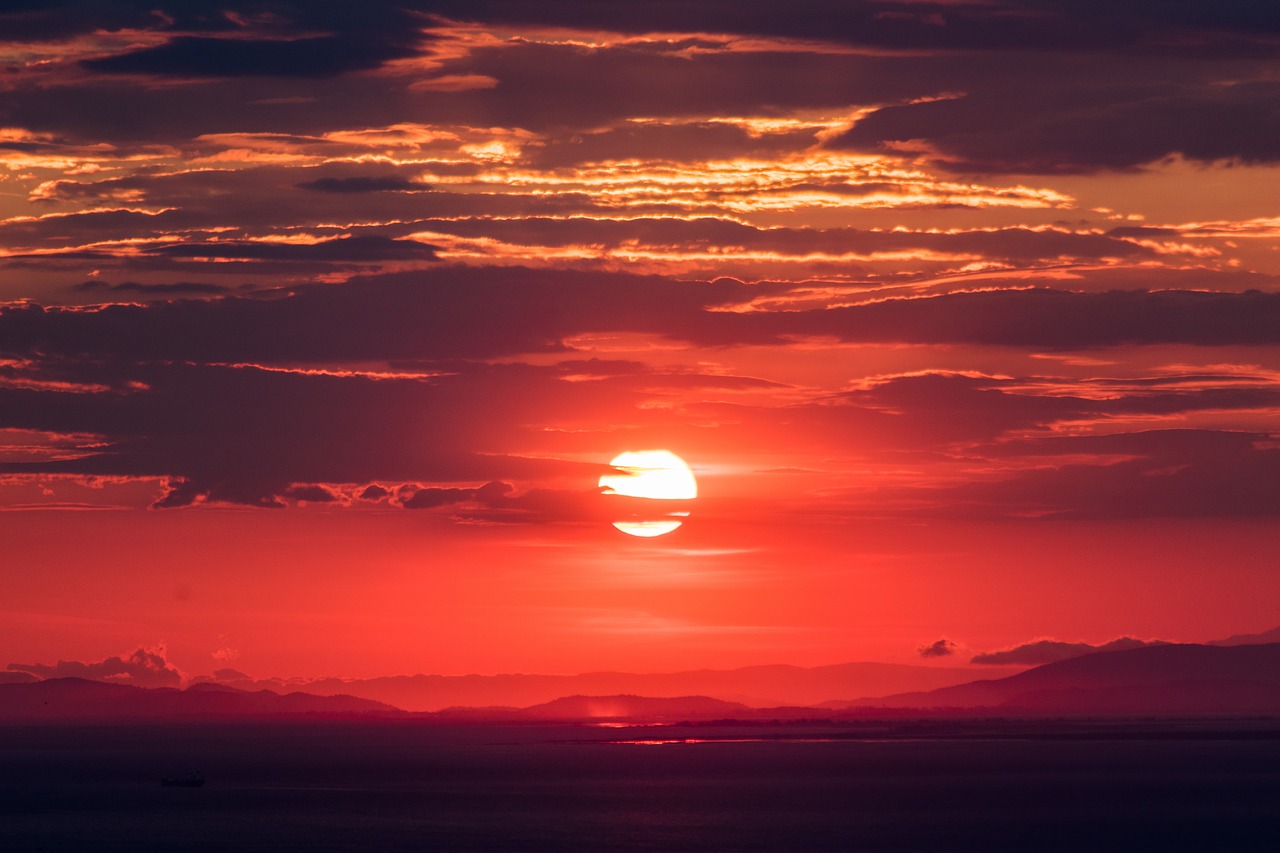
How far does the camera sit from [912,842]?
137 meters

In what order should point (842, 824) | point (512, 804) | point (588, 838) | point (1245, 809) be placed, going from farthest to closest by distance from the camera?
point (512, 804) → point (1245, 809) → point (842, 824) → point (588, 838)

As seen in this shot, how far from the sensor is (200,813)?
174m

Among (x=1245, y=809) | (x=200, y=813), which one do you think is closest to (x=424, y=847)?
(x=200, y=813)

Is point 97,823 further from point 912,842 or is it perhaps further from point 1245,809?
point 1245,809

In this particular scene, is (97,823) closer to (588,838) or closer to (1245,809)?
(588,838)

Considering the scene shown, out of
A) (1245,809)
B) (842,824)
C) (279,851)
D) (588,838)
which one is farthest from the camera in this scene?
(1245,809)

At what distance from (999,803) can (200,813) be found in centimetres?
8053

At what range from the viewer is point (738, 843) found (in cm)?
13512

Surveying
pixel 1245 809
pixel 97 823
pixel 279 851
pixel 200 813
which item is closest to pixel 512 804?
pixel 200 813

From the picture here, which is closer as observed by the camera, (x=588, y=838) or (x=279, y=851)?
(x=279, y=851)

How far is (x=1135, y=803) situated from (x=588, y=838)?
65.3 m

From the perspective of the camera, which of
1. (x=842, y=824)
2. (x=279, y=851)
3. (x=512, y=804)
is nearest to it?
(x=279, y=851)

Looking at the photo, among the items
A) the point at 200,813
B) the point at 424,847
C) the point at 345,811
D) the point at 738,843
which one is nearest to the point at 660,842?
the point at 738,843

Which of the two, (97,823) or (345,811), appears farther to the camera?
(345,811)
